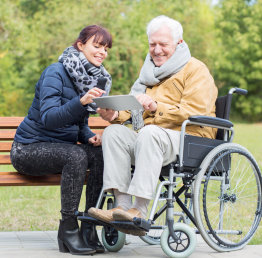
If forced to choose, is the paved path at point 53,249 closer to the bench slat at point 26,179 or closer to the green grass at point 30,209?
the bench slat at point 26,179

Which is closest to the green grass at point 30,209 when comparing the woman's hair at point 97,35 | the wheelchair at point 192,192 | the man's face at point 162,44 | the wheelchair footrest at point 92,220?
the wheelchair at point 192,192

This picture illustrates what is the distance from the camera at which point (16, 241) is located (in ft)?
14.0

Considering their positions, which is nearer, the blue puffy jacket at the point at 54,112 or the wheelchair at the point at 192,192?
the wheelchair at the point at 192,192

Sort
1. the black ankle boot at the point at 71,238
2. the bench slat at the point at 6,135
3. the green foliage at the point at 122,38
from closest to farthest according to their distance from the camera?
the black ankle boot at the point at 71,238
the bench slat at the point at 6,135
the green foliage at the point at 122,38

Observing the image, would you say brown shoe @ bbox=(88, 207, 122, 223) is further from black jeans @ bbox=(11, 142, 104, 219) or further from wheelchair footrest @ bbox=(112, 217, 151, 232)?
black jeans @ bbox=(11, 142, 104, 219)

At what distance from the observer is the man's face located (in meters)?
3.99

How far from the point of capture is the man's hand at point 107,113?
3.98 m

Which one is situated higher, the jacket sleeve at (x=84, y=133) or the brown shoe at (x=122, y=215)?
the jacket sleeve at (x=84, y=133)

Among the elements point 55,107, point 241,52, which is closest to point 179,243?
point 55,107

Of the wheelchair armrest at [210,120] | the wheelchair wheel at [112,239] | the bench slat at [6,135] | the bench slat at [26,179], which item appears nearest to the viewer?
the wheelchair armrest at [210,120]

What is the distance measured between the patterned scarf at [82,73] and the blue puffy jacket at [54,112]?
44mm

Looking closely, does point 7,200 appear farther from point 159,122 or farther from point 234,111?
point 234,111

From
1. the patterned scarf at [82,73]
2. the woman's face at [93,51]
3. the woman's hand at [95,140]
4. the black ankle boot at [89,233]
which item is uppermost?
the woman's face at [93,51]

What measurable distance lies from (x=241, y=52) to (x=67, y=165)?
38265 millimetres
